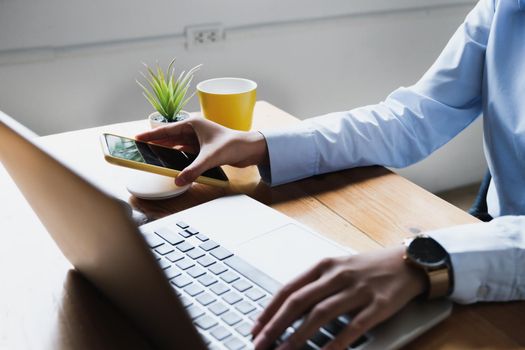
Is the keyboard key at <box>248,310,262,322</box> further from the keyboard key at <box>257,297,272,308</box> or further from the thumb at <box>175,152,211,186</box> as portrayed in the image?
the thumb at <box>175,152,211,186</box>

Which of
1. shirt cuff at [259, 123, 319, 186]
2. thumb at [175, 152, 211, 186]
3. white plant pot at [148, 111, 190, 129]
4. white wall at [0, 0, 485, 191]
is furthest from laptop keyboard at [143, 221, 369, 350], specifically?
white wall at [0, 0, 485, 191]

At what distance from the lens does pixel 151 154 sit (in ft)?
2.71

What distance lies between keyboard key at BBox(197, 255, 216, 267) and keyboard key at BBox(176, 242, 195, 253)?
27mm

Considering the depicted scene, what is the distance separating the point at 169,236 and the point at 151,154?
0.61ft

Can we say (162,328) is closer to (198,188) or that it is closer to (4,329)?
(4,329)

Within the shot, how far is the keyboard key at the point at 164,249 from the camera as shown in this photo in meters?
0.65

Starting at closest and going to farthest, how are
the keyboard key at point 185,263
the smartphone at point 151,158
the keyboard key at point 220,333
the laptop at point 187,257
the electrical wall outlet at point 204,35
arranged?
the laptop at point 187,257, the keyboard key at point 220,333, the keyboard key at point 185,263, the smartphone at point 151,158, the electrical wall outlet at point 204,35

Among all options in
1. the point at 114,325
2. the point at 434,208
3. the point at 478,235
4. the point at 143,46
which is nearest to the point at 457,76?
the point at 434,208

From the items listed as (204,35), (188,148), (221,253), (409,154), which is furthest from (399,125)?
Result: (204,35)

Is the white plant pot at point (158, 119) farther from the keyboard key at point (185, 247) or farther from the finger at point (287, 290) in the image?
the finger at point (287, 290)

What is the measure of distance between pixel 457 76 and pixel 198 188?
54 cm

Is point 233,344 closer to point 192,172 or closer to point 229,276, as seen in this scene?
point 229,276

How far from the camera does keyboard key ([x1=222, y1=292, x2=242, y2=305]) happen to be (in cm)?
56

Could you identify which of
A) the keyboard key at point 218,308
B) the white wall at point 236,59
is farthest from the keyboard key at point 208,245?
the white wall at point 236,59
